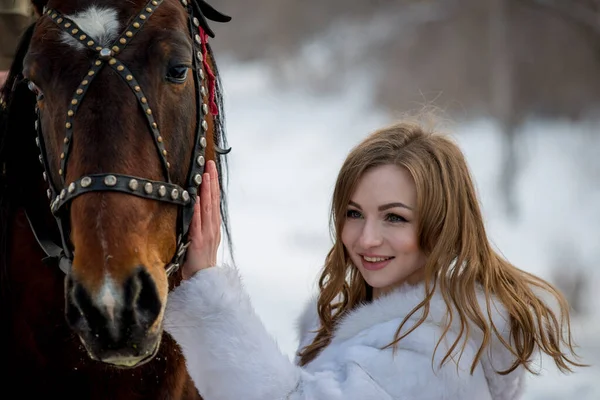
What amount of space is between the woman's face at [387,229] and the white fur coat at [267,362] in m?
0.21

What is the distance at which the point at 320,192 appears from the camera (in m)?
10.4

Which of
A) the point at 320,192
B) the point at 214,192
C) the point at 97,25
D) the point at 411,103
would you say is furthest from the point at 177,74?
the point at 411,103

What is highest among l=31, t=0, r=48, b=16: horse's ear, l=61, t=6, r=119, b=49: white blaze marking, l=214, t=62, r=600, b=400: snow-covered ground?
l=31, t=0, r=48, b=16: horse's ear

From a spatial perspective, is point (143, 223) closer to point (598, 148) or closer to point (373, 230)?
point (373, 230)

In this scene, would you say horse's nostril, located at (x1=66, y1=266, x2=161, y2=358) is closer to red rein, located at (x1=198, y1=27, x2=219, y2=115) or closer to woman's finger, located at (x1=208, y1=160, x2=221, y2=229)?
woman's finger, located at (x1=208, y1=160, x2=221, y2=229)

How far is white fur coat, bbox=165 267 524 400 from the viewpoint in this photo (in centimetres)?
194

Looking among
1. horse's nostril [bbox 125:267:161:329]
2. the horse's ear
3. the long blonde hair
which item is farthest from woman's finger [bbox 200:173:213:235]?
the horse's ear

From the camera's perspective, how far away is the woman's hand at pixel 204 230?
78.2 inches

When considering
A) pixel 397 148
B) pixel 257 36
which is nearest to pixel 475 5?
pixel 257 36

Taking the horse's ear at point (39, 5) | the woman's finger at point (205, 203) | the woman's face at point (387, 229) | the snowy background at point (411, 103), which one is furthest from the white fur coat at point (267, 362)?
the snowy background at point (411, 103)

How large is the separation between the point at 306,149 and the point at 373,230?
31.0ft

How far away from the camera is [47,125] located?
6.16 feet

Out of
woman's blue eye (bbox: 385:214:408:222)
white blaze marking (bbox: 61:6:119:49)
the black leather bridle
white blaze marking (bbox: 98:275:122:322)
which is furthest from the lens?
woman's blue eye (bbox: 385:214:408:222)

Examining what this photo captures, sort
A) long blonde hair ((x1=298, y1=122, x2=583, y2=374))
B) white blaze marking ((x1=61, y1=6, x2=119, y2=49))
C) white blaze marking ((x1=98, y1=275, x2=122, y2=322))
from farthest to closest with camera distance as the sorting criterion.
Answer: long blonde hair ((x1=298, y1=122, x2=583, y2=374)), white blaze marking ((x1=61, y1=6, x2=119, y2=49)), white blaze marking ((x1=98, y1=275, x2=122, y2=322))
